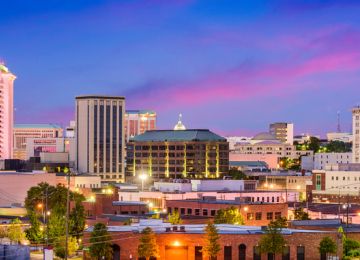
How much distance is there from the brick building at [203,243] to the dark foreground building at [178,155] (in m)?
114

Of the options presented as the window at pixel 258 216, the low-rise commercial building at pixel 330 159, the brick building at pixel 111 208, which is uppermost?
the low-rise commercial building at pixel 330 159

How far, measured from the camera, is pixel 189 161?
177 meters

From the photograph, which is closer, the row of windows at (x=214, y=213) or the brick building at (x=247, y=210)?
the brick building at (x=247, y=210)

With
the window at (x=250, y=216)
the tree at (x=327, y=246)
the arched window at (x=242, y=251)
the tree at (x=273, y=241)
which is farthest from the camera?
the window at (x=250, y=216)

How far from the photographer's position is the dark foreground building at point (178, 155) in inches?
6870

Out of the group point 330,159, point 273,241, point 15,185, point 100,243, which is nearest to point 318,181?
point 15,185

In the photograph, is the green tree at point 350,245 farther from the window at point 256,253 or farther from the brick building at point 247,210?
the brick building at point 247,210

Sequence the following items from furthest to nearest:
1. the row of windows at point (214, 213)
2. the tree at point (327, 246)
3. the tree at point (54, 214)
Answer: the row of windows at point (214, 213), the tree at point (54, 214), the tree at point (327, 246)

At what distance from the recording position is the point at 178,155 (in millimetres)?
177125

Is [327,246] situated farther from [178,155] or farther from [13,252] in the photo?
[178,155]

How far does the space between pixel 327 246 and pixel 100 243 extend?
596 inches

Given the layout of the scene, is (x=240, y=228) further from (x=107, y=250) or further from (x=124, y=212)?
(x=124, y=212)

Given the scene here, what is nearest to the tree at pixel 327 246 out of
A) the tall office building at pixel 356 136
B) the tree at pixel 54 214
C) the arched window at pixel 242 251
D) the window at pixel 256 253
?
the window at pixel 256 253

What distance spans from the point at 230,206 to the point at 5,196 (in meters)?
47.7
